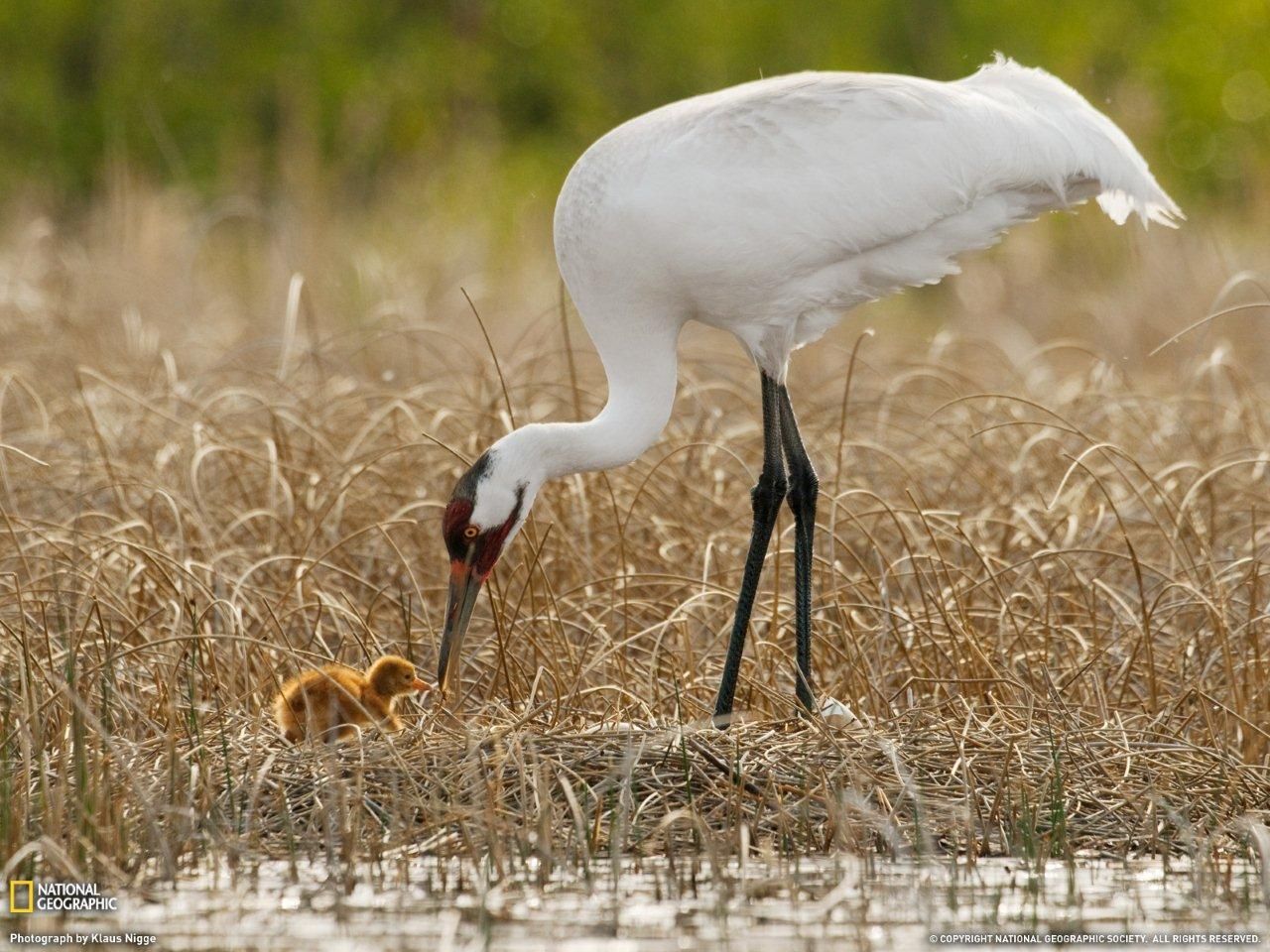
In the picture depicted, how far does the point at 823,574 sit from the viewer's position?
6047 mm

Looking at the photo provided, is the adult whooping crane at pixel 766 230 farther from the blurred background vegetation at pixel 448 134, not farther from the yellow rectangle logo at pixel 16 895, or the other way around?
the blurred background vegetation at pixel 448 134

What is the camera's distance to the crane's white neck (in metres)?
4.91

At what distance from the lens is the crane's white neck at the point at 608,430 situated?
193 inches

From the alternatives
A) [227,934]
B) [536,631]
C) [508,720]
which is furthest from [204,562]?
[227,934]

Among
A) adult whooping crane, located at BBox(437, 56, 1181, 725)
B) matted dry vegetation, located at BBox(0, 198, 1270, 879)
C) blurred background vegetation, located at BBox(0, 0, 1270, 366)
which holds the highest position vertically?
blurred background vegetation, located at BBox(0, 0, 1270, 366)

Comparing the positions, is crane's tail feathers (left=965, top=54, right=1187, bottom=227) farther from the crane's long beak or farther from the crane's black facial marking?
the crane's long beak

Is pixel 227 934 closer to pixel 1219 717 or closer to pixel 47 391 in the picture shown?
pixel 1219 717

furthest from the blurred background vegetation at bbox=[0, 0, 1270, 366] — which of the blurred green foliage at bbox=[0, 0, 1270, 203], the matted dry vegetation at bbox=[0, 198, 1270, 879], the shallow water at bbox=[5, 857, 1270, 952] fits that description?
the shallow water at bbox=[5, 857, 1270, 952]

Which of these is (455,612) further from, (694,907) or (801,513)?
(694,907)

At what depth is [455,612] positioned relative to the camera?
502 cm

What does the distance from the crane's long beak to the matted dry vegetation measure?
0.39 ft

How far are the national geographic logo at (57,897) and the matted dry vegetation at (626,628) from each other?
0.06 m

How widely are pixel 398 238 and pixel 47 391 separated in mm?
5249

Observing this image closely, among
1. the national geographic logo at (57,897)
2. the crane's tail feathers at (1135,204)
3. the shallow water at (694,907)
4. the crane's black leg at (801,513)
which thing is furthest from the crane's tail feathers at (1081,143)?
the national geographic logo at (57,897)
